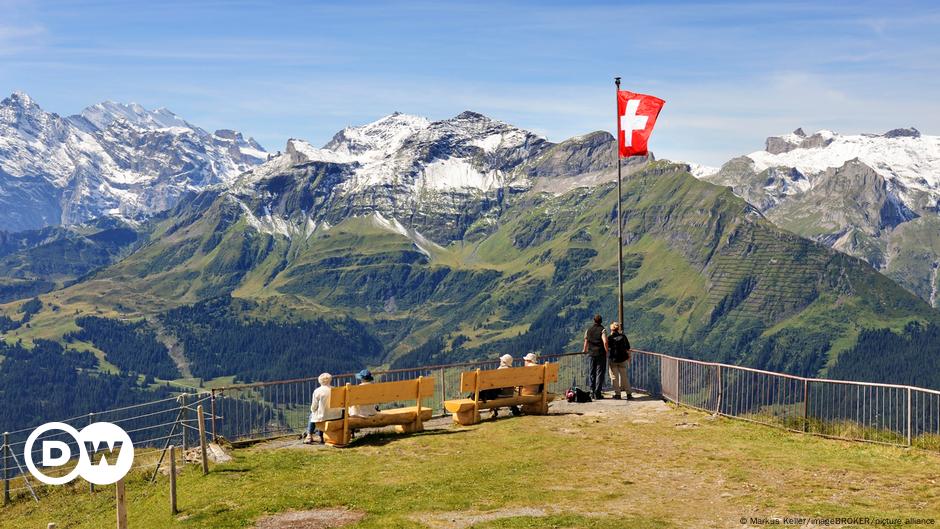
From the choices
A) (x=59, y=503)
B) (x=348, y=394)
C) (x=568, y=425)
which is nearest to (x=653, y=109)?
(x=568, y=425)

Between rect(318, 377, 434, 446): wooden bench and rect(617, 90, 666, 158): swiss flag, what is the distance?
14.4 m

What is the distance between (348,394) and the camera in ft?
87.5

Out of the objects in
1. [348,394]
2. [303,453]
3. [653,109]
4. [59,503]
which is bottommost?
[59,503]

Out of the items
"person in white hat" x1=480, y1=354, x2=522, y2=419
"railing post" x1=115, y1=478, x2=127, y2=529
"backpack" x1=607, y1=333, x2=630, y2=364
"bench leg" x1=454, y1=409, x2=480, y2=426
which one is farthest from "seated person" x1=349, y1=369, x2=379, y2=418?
"railing post" x1=115, y1=478, x2=127, y2=529

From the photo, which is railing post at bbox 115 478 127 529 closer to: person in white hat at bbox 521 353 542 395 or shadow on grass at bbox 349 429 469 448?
shadow on grass at bbox 349 429 469 448

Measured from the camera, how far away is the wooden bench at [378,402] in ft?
87.6

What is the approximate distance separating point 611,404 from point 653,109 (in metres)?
12.2

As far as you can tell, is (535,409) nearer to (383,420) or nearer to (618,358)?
(618,358)

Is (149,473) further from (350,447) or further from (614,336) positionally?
(614,336)

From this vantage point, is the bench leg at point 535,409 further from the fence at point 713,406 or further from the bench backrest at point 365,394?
the bench backrest at point 365,394

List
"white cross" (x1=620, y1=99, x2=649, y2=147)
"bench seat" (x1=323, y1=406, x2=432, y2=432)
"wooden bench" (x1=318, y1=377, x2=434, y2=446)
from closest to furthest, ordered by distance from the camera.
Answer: "wooden bench" (x1=318, y1=377, x2=434, y2=446) < "bench seat" (x1=323, y1=406, x2=432, y2=432) < "white cross" (x1=620, y1=99, x2=649, y2=147)

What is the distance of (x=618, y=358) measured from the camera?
34.1m

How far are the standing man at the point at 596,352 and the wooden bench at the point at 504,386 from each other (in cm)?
Answer: 211

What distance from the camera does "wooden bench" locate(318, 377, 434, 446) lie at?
87.6 feet
